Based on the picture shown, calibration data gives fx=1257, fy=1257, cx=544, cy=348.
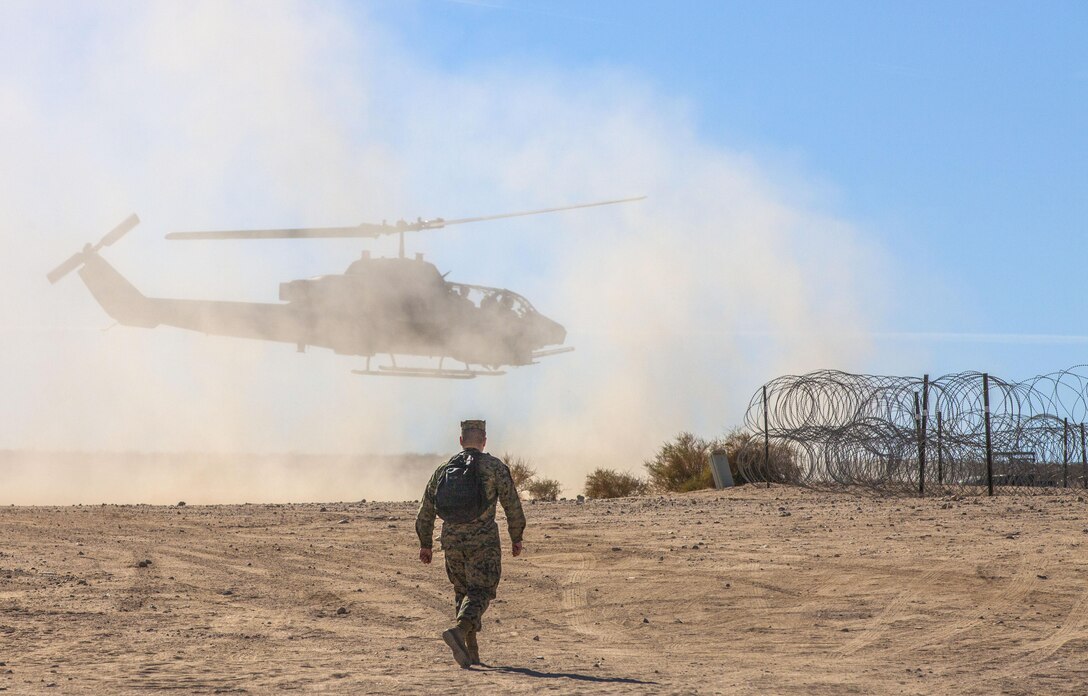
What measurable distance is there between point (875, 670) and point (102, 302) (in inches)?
1030

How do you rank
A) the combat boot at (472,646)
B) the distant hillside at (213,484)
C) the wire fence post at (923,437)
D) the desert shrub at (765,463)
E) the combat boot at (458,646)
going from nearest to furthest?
the combat boot at (458,646) < the combat boot at (472,646) < the wire fence post at (923,437) < the desert shrub at (765,463) < the distant hillside at (213,484)

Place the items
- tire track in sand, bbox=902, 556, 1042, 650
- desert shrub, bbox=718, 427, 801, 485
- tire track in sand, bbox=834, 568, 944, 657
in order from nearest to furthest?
1. tire track in sand, bbox=834, 568, 944, 657
2. tire track in sand, bbox=902, 556, 1042, 650
3. desert shrub, bbox=718, 427, 801, 485

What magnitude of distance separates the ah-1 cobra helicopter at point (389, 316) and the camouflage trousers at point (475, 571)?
738 inches

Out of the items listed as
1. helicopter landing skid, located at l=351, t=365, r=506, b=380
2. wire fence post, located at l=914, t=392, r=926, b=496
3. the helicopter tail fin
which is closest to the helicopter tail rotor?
the helicopter tail fin

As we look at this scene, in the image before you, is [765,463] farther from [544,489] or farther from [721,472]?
[544,489]

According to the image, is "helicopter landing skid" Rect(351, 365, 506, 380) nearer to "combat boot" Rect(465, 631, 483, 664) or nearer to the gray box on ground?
the gray box on ground

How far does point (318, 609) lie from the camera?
35.0ft

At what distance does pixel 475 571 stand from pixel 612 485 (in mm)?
20682

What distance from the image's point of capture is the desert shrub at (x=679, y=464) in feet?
94.5

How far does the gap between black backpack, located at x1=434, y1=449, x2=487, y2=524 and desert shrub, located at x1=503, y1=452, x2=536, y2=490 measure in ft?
69.1

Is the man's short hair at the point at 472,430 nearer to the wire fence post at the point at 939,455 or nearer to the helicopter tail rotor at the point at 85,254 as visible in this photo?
the wire fence post at the point at 939,455

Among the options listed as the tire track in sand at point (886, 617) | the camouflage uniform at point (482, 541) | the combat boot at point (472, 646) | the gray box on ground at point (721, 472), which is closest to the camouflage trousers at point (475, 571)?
the camouflage uniform at point (482, 541)

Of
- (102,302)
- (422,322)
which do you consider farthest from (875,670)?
→ (102,302)

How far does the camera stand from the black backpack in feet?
26.6
